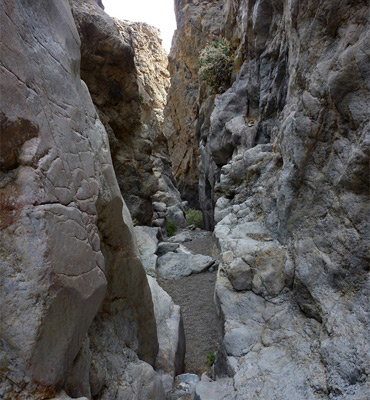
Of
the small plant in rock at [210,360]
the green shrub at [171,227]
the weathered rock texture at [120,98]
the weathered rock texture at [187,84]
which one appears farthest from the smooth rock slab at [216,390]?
the weathered rock texture at [187,84]

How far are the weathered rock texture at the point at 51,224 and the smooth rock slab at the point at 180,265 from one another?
7324 mm

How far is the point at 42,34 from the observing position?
2.93 m

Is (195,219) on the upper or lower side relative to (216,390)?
upper

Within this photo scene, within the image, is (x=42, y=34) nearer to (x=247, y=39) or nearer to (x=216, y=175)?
(x=247, y=39)

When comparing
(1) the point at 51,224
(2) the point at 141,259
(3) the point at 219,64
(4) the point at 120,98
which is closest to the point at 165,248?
(4) the point at 120,98

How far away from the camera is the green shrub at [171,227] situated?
20.5 m

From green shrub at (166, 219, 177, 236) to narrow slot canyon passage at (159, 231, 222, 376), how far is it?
946cm

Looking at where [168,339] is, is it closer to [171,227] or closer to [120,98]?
[120,98]

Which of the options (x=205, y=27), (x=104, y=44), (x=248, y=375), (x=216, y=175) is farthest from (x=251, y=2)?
(x=248, y=375)

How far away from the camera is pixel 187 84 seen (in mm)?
26656

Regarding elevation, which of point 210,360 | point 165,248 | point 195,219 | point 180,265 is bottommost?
point 210,360

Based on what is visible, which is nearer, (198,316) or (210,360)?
(210,360)

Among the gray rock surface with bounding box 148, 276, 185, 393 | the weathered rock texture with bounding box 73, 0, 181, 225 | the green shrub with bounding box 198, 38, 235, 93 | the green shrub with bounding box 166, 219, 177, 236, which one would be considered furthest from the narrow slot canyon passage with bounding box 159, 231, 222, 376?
the green shrub with bounding box 198, 38, 235, 93

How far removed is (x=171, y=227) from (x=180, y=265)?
9.39m
